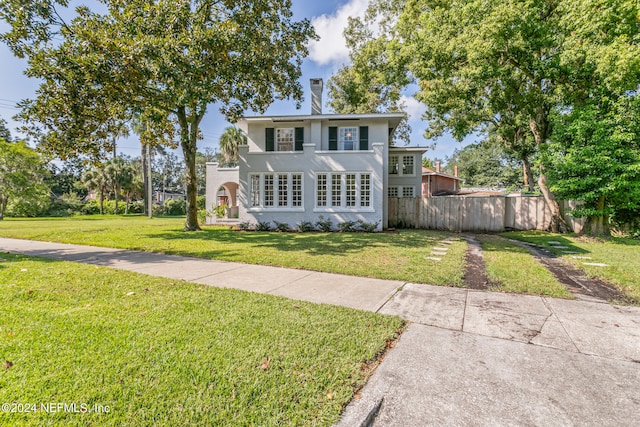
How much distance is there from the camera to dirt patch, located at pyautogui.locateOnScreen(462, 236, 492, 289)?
5606 millimetres

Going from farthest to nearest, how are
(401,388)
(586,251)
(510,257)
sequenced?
(586,251), (510,257), (401,388)

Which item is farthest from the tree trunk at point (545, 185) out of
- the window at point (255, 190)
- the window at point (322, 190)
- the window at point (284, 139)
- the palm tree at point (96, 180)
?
the palm tree at point (96, 180)

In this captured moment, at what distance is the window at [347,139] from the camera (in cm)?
1605

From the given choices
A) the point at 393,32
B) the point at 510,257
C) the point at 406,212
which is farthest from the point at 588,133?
the point at 393,32

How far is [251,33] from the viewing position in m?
12.0

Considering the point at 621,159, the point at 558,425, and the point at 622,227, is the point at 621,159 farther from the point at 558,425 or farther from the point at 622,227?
the point at 558,425

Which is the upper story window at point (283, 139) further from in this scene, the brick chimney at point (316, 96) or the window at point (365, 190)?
the window at point (365, 190)

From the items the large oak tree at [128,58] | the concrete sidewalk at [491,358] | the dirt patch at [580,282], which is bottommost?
the concrete sidewalk at [491,358]

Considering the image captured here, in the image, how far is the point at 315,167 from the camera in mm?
15242

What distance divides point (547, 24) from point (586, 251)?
8982 mm

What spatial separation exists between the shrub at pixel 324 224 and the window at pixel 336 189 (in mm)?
961

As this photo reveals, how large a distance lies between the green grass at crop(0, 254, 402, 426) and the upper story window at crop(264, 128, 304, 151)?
1279 cm

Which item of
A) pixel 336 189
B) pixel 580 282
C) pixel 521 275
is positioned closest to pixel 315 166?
pixel 336 189

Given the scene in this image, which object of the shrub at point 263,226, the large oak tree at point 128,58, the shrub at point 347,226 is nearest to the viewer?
the large oak tree at point 128,58
